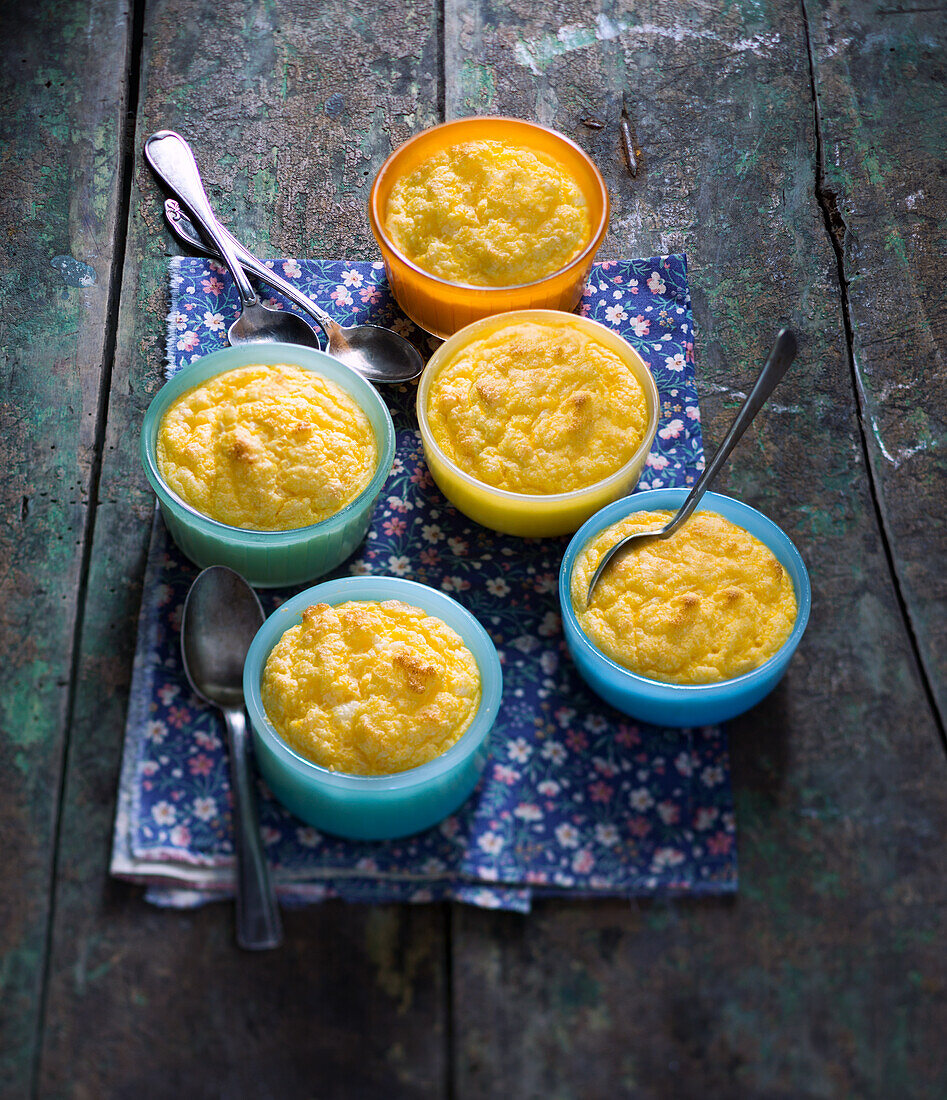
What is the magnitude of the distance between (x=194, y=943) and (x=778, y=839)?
4.00ft

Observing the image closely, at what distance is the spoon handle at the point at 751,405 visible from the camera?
2158 millimetres

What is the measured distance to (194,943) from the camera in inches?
81.6

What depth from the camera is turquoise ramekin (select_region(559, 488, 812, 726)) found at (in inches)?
85.0

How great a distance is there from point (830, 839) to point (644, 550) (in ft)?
2.38

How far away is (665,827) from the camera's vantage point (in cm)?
219

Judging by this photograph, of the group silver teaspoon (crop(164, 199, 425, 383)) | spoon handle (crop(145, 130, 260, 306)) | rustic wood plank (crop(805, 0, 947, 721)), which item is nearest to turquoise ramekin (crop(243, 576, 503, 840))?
silver teaspoon (crop(164, 199, 425, 383))

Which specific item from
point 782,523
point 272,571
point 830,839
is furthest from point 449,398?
point 830,839

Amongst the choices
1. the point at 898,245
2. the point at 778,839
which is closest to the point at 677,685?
the point at 778,839

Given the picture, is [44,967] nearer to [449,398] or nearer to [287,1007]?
[287,1007]

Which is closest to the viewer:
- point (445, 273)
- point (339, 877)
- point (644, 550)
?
point (339, 877)

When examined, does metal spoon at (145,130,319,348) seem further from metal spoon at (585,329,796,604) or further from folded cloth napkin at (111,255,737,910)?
metal spoon at (585,329,796,604)

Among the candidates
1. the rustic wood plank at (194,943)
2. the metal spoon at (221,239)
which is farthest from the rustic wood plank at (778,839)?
the metal spoon at (221,239)

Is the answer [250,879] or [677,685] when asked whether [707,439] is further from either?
[250,879]

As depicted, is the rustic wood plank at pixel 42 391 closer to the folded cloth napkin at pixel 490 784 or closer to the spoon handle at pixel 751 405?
the folded cloth napkin at pixel 490 784
